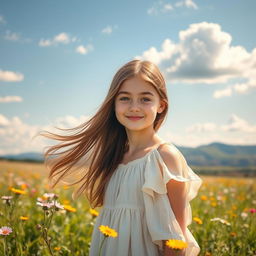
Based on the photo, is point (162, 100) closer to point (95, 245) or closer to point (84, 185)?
point (84, 185)

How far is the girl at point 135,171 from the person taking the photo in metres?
2.37

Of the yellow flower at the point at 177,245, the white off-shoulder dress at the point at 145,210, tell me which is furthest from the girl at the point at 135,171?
the yellow flower at the point at 177,245

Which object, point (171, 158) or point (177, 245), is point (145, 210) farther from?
point (177, 245)

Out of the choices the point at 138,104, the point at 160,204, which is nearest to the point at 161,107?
the point at 138,104

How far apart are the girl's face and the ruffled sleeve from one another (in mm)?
285

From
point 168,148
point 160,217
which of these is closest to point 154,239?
Result: point 160,217

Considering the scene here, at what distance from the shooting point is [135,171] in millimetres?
2564

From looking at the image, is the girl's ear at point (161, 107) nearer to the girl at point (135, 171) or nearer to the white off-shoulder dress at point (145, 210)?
the girl at point (135, 171)

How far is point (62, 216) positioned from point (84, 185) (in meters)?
1.11

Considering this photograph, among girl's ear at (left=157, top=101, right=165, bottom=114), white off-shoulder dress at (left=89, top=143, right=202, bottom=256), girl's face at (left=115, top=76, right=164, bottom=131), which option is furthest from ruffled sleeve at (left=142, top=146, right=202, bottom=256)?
girl's ear at (left=157, top=101, right=165, bottom=114)

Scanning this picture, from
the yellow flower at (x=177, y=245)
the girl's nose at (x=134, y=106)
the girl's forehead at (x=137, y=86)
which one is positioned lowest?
the yellow flower at (x=177, y=245)

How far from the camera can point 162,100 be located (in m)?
2.79

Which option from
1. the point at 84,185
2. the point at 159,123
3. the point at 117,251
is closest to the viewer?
the point at 117,251

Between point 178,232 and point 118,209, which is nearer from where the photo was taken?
point 178,232
